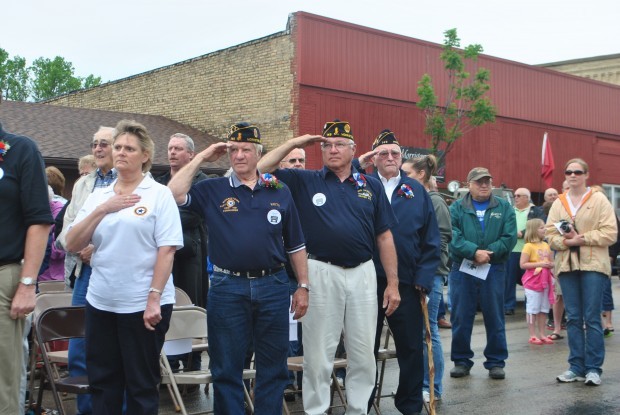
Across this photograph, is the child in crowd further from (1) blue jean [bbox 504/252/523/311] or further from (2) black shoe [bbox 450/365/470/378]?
(2) black shoe [bbox 450/365/470/378]

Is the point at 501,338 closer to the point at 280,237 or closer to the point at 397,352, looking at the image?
the point at 397,352

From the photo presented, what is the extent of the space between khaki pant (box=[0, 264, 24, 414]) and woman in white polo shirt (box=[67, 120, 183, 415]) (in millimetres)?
517

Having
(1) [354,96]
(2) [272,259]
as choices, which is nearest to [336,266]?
(2) [272,259]

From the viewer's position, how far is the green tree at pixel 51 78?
61344 mm

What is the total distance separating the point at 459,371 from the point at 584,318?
135 centimetres

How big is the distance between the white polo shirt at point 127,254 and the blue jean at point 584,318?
185 inches

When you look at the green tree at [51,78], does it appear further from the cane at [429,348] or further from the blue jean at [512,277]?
the cane at [429,348]

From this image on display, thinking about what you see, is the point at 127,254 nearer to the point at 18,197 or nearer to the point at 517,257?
the point at 18,197

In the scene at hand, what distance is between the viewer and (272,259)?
556 centimetres

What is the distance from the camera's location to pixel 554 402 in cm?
755

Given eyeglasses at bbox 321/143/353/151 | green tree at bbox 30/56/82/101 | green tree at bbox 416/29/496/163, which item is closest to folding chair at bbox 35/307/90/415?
eyeglasses at bbox 321/143/353/151

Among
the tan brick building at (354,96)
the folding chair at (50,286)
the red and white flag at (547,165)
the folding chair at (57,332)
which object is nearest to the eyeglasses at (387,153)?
the folding chair at (57,332)

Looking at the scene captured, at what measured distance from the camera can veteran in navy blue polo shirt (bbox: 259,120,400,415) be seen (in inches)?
241

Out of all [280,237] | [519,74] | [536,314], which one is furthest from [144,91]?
[280,237]
